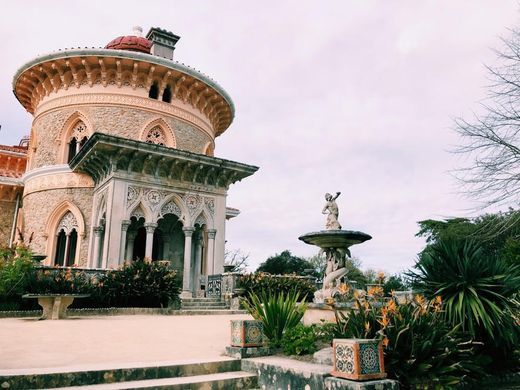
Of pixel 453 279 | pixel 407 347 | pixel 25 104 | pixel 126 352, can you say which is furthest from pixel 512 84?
pixel 25 104

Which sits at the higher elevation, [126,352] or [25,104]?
[25,104]

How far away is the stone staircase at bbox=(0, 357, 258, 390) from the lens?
3998mm

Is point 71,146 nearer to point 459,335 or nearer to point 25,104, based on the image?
point 25,104

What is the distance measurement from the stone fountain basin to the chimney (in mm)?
15962

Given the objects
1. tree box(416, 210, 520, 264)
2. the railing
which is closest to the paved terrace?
tree box(416, 210, 520, 264)

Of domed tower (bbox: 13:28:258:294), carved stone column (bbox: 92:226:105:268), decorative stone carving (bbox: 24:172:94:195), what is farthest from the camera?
decorative stone carving (bbox: 24:172:94:195)

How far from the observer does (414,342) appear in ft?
15.0

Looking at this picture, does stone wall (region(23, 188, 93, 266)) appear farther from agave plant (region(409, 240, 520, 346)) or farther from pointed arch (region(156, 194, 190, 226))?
agave plant (region(409, 240, 520, 346))

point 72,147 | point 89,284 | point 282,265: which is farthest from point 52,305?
point 282,265

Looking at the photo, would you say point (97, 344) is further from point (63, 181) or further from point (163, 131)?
point (163, 131)

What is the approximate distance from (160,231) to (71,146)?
6.30m

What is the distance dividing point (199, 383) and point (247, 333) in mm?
1082

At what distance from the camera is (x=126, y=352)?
222 inches

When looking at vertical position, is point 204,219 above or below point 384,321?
above
